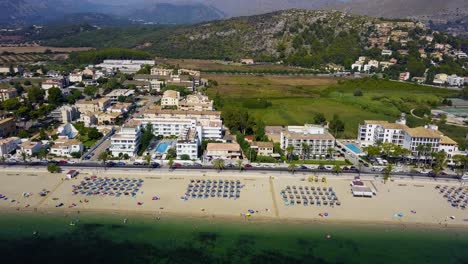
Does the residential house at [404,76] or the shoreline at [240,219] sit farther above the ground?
the residential house at [404,76]

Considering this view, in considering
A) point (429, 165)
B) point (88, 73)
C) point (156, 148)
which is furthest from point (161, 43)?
point (429, 165)

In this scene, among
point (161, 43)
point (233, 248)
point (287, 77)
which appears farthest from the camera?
point (161, 43)

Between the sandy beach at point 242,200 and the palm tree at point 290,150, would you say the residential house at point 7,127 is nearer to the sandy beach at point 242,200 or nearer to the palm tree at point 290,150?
the sandy beach at point 242,200

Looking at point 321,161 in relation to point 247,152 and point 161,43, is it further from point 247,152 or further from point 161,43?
point 161,43

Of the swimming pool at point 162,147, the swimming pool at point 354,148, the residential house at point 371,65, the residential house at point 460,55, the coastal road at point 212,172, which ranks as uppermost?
the residential house at point 460,55

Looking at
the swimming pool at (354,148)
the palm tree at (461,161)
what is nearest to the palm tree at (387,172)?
the swimming pool at (354,148)

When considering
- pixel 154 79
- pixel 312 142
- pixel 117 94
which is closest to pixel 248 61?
pixel 154 79
